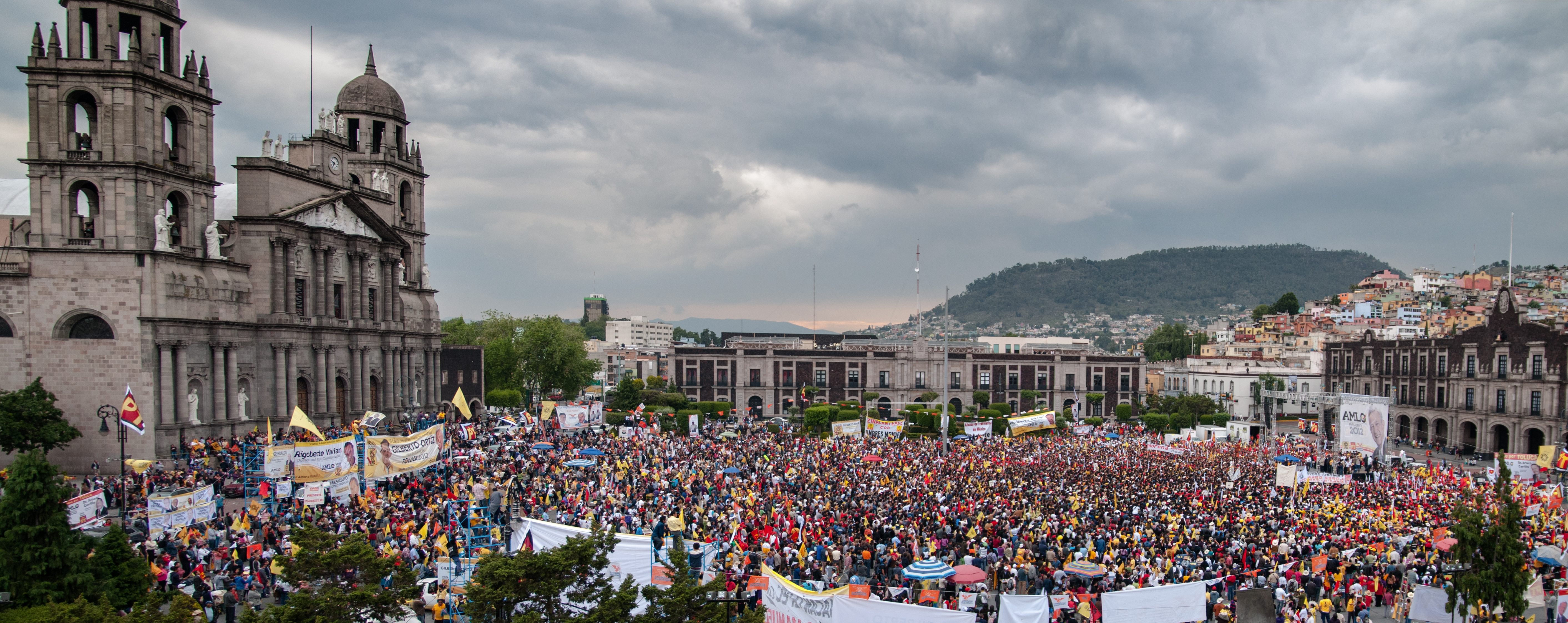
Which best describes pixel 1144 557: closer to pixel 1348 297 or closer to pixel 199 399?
pixel 199 399

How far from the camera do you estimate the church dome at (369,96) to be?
57344mm

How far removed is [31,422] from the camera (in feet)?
105

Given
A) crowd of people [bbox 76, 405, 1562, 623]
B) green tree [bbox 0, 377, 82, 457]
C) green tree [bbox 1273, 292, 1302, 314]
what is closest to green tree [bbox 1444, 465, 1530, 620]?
crowd of people [bbox 76, 405, 1562, 623]

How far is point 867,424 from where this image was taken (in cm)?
5081

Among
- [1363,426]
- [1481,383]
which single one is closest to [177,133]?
[1363,426]

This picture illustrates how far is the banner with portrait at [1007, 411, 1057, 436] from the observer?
4972cm

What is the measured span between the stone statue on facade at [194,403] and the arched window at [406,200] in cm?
2384

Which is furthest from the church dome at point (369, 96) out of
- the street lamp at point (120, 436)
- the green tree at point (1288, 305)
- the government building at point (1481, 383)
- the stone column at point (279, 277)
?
the green tree at point (1288, 305)

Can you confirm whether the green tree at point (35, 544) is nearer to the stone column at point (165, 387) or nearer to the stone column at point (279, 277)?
the stone column at point (165, 387)

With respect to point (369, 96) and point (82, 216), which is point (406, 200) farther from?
point (82, 216)

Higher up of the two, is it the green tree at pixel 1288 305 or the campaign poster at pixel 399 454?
the green tree at pixel 1288 305

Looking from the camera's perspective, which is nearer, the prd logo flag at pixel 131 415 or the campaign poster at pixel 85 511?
the campaign poster at pixel 85 511

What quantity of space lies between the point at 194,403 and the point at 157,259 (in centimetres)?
602

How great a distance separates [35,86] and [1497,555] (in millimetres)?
47717
